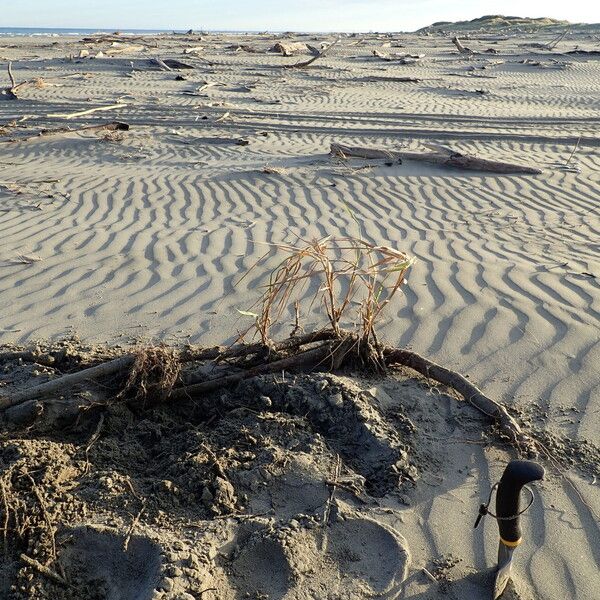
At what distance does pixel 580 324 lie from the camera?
410 cm

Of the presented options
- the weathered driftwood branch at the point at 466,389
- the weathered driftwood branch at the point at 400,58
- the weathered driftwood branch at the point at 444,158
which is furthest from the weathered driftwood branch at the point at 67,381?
the weathered driftwood branch at the point at 400,58

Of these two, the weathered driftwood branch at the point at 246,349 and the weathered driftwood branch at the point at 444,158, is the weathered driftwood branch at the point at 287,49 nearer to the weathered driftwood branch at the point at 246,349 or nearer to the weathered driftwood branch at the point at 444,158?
the weathered driftwood branch at the point at 444,158

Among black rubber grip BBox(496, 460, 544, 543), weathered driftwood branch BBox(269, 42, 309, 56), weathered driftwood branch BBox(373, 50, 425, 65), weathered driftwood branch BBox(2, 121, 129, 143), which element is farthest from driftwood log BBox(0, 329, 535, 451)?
weathered driftwood branch BBox(269, 42, 309, 56)

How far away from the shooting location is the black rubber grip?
6.61 feet

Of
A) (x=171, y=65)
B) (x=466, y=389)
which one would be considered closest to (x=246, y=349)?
(x=466, y=389)

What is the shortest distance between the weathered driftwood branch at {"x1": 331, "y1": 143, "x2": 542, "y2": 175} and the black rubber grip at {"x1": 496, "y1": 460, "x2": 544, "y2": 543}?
6829mm

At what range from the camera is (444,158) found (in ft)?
28.0

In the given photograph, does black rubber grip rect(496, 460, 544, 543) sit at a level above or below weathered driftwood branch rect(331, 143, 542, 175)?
above

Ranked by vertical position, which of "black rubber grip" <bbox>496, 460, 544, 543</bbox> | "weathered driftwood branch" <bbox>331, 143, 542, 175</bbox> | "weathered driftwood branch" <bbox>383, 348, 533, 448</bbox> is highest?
"black rubber grip" <bbox>496, 460, 544, 543</bbox>

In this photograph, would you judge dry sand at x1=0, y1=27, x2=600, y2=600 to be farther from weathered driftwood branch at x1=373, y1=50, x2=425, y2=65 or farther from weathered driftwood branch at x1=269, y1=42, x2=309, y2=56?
weathered driftwood branch at x1=269, y1=42, x2=309, y2=56

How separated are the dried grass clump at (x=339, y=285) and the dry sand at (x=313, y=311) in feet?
0.75

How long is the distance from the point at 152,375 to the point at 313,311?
153cm

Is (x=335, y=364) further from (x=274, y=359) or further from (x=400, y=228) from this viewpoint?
(x=400, y=228)

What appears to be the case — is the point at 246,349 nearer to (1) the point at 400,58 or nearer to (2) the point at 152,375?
(2) the point at 152,375
